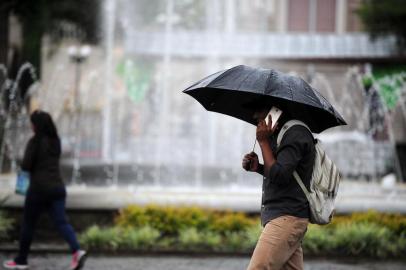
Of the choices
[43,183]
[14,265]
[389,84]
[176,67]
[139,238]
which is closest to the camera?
[43,183]

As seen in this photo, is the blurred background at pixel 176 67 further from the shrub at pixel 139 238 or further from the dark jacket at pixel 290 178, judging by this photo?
the dark jacket at pixel 290 178

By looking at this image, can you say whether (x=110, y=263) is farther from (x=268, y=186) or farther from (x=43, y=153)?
(x=268, y=186)

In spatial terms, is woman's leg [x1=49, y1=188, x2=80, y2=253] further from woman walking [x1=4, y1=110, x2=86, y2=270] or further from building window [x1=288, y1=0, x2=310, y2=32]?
building window [x1=288, y1=0, x2=310, y2=32]

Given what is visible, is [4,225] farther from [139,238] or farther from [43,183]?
[43,183]

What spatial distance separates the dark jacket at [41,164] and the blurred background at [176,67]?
42.0ft

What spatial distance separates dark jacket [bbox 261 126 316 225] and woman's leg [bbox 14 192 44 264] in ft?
10.4

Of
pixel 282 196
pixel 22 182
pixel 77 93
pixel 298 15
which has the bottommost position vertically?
pixel 22 182

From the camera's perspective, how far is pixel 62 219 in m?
6.77

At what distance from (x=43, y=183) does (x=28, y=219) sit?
0.41 meters

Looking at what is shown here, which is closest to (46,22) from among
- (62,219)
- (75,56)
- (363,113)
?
(75,56)

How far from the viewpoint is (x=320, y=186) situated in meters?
4.18

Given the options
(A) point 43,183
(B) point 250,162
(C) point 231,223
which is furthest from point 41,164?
(B) point 250,162

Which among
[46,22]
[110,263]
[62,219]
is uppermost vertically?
[46,22]

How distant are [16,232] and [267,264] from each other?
5.11 m
